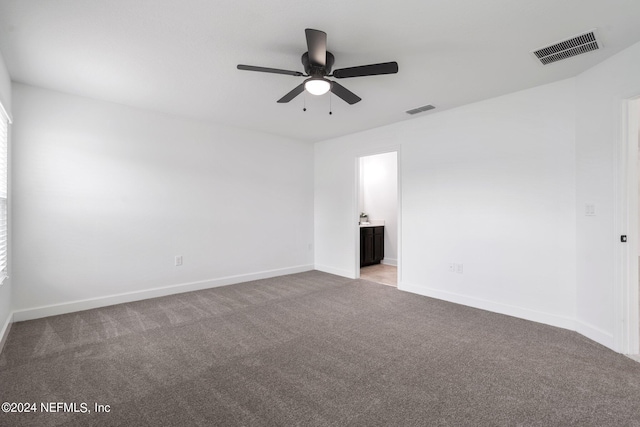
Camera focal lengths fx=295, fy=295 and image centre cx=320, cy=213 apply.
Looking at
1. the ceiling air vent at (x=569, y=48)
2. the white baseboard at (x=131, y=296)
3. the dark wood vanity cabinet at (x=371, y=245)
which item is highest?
the ceiling air vent at (x=569, y=48)

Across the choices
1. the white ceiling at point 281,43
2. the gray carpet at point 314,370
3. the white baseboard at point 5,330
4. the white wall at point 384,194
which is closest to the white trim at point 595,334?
the gray carpet at point 314,370

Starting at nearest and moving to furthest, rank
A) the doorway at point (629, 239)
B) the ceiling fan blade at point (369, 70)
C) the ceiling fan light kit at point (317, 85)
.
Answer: the ceiling fan blade at point (369, 70) → the ceiling fan light kit at point (317, 85) → the doorway at point (629, 239)

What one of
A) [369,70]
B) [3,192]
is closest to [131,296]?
[3,192]

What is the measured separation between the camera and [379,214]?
7.00m

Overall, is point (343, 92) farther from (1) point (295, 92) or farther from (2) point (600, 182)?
(2) point (600, 182)

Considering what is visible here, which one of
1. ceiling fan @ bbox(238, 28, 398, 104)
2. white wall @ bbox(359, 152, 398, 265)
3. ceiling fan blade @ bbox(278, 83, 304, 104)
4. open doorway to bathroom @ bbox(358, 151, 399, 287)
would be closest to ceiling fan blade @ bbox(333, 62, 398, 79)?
ceiling fan @ bbox(238, 28, 398, 104)

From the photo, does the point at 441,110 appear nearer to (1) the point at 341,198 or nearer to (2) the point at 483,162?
(2) the point at 483,162

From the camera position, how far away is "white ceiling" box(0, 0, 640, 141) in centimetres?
198

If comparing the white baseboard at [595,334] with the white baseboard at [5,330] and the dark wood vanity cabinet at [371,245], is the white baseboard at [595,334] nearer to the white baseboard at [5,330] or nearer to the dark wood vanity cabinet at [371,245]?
the dark wood vanity cabinet at [371,245]

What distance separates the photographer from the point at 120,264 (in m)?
3.84

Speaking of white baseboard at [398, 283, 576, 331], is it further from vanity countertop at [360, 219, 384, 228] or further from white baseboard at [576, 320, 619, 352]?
vanity countertop at [360, 219, 384, 228]

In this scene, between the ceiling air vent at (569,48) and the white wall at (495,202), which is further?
the white wall at (495,202)

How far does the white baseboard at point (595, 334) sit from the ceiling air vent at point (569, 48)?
247 centimetres

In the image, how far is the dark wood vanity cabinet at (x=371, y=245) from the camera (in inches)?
243
